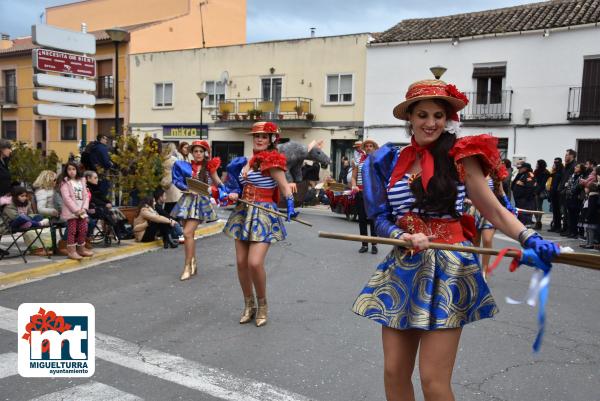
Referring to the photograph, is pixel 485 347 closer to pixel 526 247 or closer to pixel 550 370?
pixel 550 370

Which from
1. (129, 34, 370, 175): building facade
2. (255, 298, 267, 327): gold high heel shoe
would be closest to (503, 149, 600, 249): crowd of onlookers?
(255, 298, 267, 327): gold high heel shoe

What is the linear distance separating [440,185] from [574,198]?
450 inches

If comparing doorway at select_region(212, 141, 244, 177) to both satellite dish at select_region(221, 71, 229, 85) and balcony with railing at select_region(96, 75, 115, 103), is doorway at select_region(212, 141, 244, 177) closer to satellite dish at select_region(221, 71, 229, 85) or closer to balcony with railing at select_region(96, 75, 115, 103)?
satellite dish at select_region(221, 71, 229, 85)

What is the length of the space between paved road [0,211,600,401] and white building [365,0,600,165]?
13984mm

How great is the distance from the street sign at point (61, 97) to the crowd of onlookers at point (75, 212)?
4.43 feet

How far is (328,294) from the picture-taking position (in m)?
6.87

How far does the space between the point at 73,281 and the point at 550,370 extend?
582 cm

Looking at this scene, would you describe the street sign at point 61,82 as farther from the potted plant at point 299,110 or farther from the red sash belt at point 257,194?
the potted plant at point 299,110

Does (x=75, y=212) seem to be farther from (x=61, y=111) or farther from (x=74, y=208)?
(x=61, y=111)

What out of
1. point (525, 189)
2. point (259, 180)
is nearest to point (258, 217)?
point (259, 180)

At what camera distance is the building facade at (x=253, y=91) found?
25625 mm

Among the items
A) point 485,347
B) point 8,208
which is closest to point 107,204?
point 8,208

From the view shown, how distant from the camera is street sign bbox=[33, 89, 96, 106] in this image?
10.8m

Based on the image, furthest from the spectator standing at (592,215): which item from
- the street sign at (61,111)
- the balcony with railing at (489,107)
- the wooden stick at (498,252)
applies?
the balcony with railing at (489,107)
